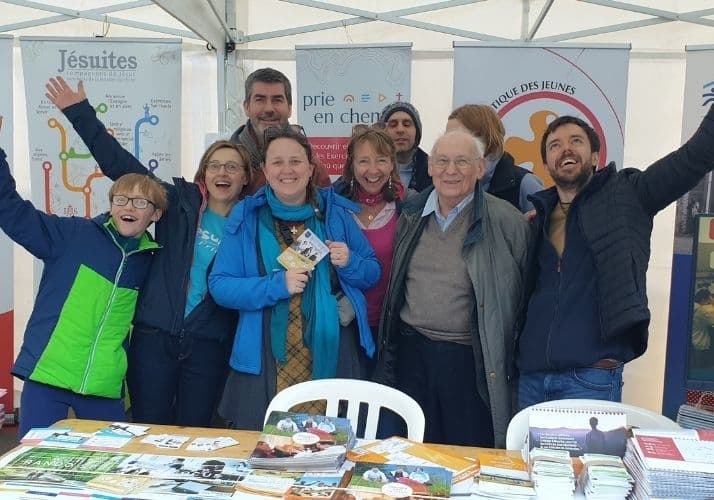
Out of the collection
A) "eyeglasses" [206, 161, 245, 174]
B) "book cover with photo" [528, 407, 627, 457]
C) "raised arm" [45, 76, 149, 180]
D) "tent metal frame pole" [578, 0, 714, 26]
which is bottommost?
"book cover with photo" [528, 407, 627, 457]

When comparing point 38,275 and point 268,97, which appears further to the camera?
point 38,275

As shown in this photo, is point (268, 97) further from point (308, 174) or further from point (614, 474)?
point (614, 474)

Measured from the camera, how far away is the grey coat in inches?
97.2

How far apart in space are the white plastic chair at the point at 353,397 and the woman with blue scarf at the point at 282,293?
29 centimetres

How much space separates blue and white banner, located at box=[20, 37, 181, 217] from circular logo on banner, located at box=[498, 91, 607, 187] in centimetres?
222

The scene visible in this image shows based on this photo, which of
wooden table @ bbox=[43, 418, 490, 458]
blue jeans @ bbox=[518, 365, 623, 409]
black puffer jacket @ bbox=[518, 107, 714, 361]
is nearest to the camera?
wooden table @ bbox=[43, 418, 490, 458]

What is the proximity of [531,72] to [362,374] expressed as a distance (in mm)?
2507

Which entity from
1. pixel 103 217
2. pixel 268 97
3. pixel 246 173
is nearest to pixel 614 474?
pixel 246 173

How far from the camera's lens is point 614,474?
1554mm

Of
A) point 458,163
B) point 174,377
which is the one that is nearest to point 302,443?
point 174,377

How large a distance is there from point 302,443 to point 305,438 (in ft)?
0.08

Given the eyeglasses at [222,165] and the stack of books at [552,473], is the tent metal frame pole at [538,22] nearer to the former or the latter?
the eyeglasses at [222,165]

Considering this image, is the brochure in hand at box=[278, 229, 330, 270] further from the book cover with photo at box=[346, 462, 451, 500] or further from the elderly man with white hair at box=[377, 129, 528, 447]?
the book cover with photo at box=[346, 462, 451, 500]

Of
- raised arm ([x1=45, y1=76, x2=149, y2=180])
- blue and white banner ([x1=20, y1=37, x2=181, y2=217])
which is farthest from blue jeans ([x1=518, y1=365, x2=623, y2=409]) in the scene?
blue and white banner ([x1=20, y1=37, x2=181, y2=217])
